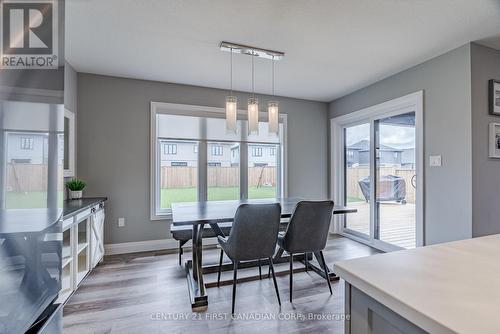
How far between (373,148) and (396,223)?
3.63ft

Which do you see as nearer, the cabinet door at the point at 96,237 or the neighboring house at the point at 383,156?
the cabinet door at the point at 96,237

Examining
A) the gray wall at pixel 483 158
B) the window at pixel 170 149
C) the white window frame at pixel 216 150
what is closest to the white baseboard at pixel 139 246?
the window at pixel 170 149

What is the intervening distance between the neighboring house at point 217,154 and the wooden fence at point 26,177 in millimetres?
2969

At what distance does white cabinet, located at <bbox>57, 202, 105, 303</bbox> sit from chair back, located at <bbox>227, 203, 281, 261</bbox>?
4.32 ft

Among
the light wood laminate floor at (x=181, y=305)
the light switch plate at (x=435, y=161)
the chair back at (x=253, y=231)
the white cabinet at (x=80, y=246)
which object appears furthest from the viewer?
the light switch plate at (x=435, y=161)

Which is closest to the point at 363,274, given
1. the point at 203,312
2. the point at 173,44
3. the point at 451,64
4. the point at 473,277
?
the point at 473,277

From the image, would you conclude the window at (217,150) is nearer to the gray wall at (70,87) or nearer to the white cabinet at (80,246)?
the white cabinet at (80,246)

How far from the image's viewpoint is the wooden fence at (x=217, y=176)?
3635 mm

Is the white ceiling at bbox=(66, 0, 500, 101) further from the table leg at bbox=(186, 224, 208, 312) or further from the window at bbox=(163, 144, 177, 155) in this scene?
the table leg at bbox=(186, 224, 208, 312)

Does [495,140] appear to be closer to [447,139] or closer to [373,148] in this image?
[447,139]

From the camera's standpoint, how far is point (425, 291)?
0.62m

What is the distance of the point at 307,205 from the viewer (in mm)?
2148

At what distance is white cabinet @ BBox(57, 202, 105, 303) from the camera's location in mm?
2105

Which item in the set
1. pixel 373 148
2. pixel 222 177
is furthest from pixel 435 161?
pixel 222 177
